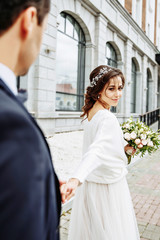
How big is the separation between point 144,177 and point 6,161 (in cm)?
575

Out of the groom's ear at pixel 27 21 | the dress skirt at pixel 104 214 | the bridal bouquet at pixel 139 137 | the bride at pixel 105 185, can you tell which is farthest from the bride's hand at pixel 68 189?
the bridal bouquet at pixel 139 137

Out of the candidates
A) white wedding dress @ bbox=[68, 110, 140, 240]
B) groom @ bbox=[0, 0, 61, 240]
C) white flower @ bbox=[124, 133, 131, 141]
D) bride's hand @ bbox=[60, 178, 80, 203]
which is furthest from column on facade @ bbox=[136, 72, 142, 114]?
groom @ bbox=[0, 0, 61, 240]

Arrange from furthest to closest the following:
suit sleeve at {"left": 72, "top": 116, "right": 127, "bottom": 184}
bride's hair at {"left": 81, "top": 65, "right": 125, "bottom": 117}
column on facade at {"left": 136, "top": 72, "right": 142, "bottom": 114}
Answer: column on facade at {"left": 136, "top": 72, "right": 142, "bottom": 114}
bride's hair at {"left": 81, "top": 65, "right": 125, "bottom": 117}
suit sleeve at {"left": 72, "top": 116, "right": 127, "bottom": 184}

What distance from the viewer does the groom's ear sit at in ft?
2.43

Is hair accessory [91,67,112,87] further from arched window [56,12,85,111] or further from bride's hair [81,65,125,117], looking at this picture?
arched window [56,12,85,111]

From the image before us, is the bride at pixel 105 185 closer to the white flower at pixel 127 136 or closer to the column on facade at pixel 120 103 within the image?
the white flower at pixel 127 136

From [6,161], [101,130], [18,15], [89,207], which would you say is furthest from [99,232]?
[18,15]

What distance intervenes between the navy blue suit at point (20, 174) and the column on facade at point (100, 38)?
1204 centimetres

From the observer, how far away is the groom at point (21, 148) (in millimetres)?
651

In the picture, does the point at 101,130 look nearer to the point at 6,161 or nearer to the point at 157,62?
the point at 6,161

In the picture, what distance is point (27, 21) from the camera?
0.74 metres

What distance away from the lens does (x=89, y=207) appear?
2.11 metres

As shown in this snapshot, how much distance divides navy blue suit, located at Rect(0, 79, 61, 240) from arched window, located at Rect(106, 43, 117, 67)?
Answer: 47.6 ft

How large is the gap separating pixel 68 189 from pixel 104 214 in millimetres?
709
